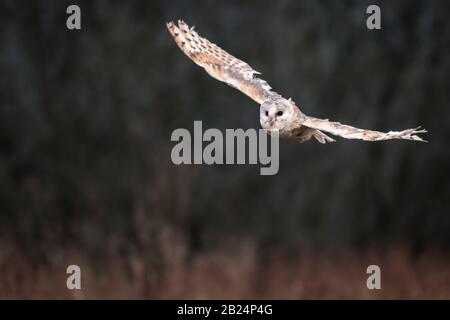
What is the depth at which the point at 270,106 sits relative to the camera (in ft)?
13.2

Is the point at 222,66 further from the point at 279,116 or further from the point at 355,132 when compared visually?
the point at 355,132

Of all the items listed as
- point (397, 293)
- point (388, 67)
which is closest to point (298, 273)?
point (397, 293)

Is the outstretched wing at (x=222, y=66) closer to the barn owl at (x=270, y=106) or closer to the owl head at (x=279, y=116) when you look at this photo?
the barn owl at (x=270, y=106)

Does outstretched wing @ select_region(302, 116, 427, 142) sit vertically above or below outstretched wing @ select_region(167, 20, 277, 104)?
below

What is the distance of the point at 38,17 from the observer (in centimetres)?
890

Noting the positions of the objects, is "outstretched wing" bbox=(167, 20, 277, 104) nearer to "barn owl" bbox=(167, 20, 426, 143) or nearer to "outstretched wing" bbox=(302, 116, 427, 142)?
"barn owl" bbox=(167, 20, 426, 143)

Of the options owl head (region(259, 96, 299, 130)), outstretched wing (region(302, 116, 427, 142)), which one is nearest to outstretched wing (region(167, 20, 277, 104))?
owl head (region(259, 96, 299, 130))

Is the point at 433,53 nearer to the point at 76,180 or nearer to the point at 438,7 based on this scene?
the point at 438,7

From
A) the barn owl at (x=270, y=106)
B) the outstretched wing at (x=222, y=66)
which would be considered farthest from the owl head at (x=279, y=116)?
the outstretched wing at (x=222, y=66)

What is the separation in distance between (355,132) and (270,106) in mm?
416

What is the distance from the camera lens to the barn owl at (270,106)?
3.78 metres

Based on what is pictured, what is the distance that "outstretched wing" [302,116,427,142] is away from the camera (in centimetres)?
364

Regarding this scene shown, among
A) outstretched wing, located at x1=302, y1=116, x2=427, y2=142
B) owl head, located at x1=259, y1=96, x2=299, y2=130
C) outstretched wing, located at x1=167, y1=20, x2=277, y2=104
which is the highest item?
outstretched wing, located at x1=167, y1=20, x2=277, y2=104

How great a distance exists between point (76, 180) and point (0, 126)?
93 centimetres
